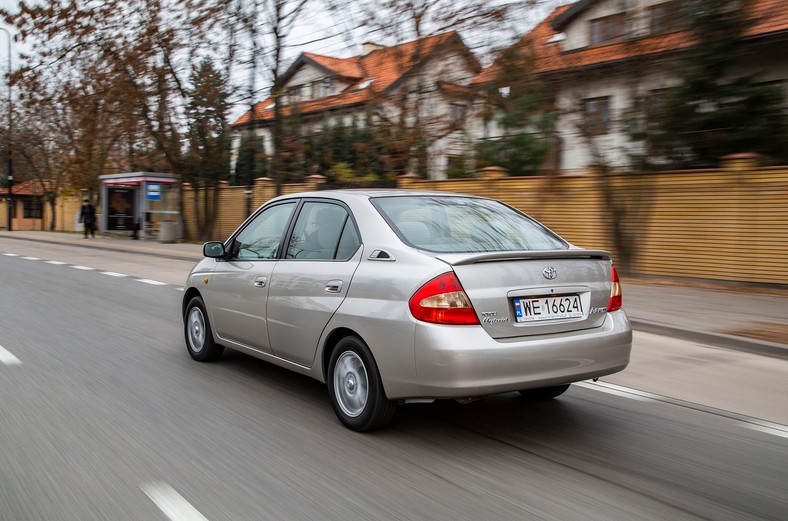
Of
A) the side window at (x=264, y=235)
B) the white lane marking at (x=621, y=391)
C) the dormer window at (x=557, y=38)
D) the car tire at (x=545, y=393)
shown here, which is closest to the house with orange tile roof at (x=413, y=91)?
the dormer window at (x=557, y=38)

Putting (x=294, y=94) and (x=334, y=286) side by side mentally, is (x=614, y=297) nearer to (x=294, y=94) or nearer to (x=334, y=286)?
(x=334, y=286)

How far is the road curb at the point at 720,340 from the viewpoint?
24.0ft

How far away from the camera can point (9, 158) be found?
4288cm

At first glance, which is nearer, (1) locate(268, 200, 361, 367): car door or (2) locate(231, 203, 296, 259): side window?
(1) locate(268, 200, 361, 367): car door

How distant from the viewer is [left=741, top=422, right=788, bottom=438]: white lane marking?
467 cm

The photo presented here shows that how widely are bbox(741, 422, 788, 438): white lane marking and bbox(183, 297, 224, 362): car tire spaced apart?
4.20m

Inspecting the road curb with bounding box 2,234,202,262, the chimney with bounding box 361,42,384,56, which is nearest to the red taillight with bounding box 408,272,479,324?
the chimney with bounding box 361,42,384,56

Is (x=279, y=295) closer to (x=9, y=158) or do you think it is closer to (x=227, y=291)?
(x=227, y=291)

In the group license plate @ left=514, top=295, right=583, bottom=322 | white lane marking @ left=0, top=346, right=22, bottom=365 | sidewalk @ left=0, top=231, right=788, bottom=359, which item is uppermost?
license plate @ left=514, top=295, right=583, bottom=322

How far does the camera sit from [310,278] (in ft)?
16.4

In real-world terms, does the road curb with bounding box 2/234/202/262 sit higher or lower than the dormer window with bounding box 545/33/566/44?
lower

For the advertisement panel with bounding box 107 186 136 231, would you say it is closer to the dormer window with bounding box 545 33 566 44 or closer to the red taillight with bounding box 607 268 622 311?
the dormer window with bounding box 545 33 566 44

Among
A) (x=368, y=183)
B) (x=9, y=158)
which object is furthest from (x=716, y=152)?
(x=9, y=158)

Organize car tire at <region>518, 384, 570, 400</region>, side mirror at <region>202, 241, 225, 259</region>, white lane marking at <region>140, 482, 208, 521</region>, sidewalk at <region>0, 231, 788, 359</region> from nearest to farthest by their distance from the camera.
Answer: white lane marking at <region>140, 482, 208, 521</region>, car tire at <region>518, 384, 570, 400</region>, side mirror at <region>202, 241, 225, 259</region>, sidewalk at <region>0, 231, 788, 359</region>
